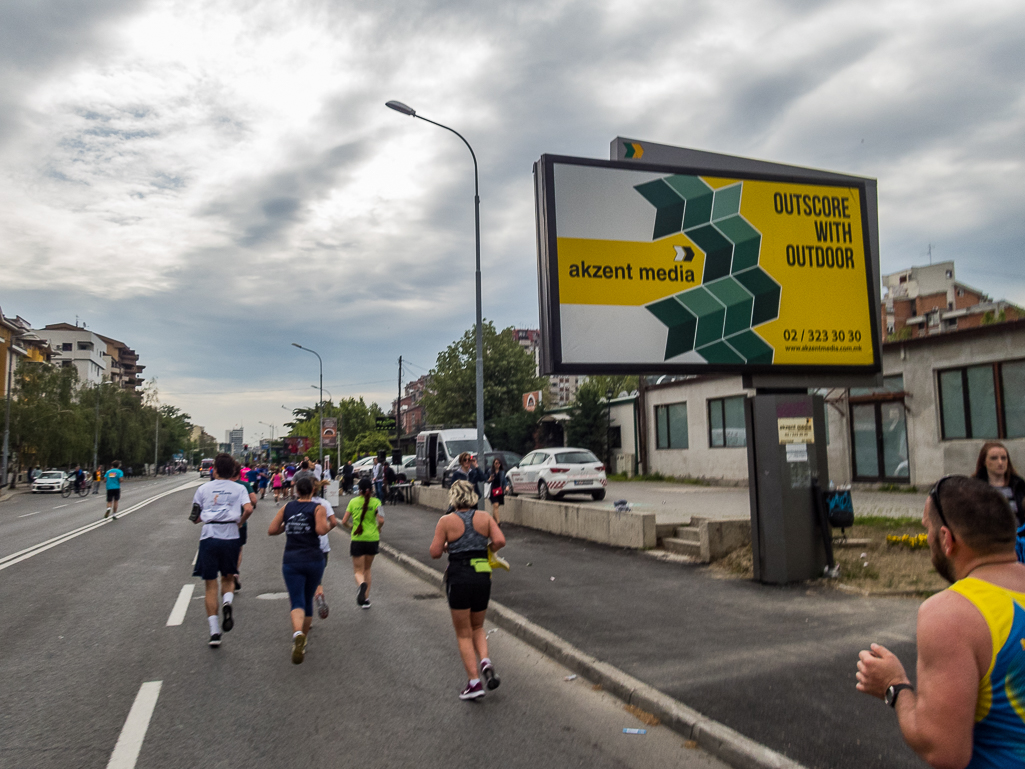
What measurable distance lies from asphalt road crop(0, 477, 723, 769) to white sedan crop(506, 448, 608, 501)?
11.7m

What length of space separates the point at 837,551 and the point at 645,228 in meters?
5.23

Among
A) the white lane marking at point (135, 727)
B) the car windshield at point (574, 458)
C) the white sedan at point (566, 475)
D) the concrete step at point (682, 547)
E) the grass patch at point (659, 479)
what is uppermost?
the car windshield at point (574, 458)

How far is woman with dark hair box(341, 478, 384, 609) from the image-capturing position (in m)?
8.99

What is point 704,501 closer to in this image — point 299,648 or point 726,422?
point 726,422

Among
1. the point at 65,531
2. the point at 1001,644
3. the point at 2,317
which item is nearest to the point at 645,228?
the point at 1001,644

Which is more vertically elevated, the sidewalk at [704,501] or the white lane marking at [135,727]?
the sidewalk at [704,501]

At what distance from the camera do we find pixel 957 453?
19.2m

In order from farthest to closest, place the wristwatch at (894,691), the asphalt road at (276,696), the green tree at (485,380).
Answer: the green tree at (485,380) → the asphalt road at (276,696) → the wristwatch at (894,691)

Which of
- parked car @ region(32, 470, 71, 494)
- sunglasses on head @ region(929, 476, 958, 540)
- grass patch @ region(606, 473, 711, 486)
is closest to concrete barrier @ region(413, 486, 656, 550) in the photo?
sunglasses on head @ region(929, 476, 958, 540)

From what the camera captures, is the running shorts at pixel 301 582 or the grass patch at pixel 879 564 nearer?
the running shorts at pixel 301 582

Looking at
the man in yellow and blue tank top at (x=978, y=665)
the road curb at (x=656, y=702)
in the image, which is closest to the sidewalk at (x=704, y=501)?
the road curb at (x=656, y=702)

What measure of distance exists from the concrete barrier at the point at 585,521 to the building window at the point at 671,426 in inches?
539

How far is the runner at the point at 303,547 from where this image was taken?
6953 mm

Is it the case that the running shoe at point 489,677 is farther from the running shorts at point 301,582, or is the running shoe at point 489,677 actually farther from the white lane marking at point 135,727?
the white lane marking at point 135,727
